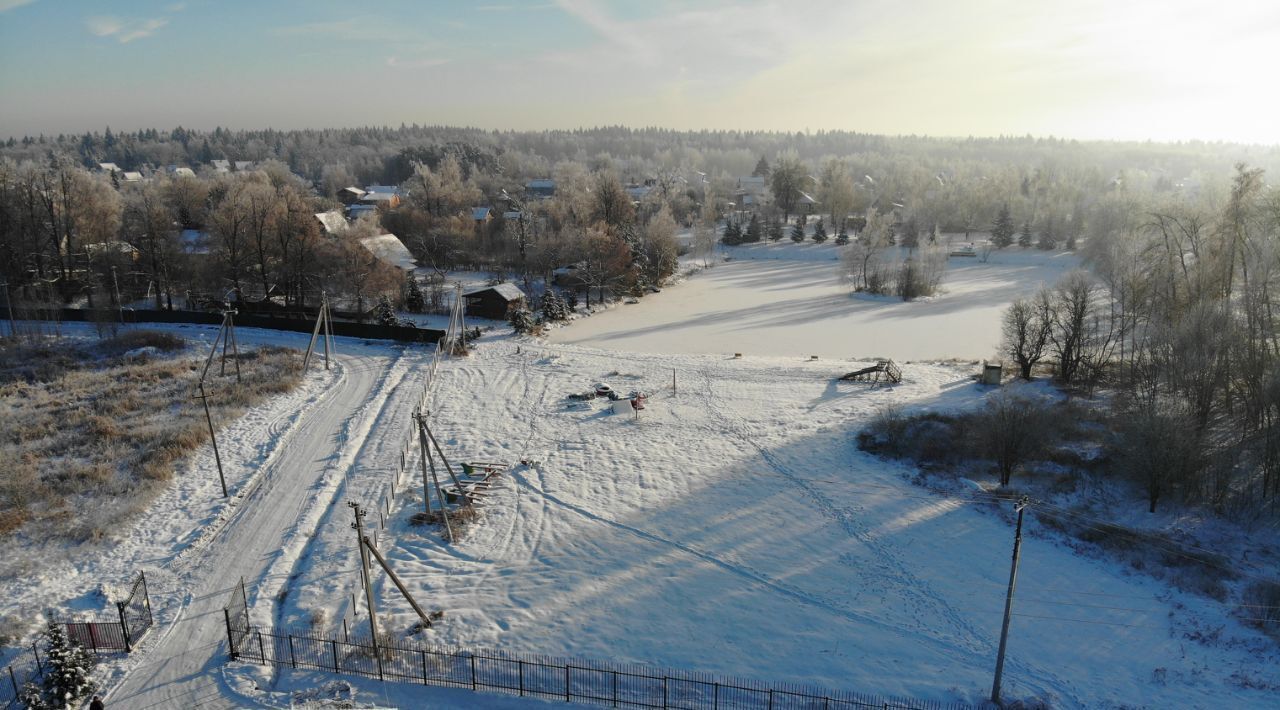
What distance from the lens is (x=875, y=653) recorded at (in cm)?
1315

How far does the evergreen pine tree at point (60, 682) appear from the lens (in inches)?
415

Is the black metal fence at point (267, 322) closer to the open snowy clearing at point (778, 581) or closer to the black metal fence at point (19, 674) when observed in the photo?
the open snowy clearing at point (778, 581)

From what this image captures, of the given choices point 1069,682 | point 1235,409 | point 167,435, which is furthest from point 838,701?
point 167,435

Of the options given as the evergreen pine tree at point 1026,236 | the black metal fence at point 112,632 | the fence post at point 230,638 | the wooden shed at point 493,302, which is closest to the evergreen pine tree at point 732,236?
the evergreen pine tree at point 1026,236

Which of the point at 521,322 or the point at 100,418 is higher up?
the point at 521,322

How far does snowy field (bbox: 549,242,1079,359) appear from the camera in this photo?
36.6 m

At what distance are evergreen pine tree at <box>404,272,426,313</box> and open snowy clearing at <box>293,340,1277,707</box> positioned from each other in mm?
20248

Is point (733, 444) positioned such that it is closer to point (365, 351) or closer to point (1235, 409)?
point (1235, 409)

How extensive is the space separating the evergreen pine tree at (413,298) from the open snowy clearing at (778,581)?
2025 centimetres

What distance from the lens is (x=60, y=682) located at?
10.6 m

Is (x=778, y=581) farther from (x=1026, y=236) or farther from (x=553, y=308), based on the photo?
(x=1026, y=236)

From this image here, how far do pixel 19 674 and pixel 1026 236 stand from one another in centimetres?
7942

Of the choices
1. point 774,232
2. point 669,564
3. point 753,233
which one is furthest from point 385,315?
point 774,232

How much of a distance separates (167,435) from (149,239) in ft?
85.0
